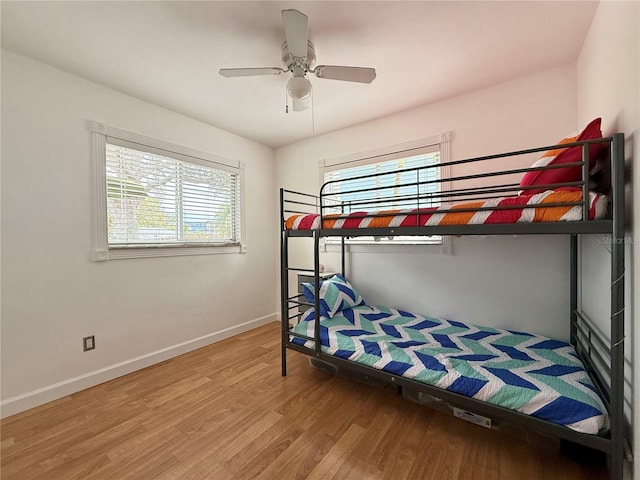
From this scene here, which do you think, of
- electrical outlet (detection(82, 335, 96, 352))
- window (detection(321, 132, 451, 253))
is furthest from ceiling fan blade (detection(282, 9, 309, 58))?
electrical outlet (detection(82, 335, 96, 352))

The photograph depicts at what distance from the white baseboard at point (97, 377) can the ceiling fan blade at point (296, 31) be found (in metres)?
2.75

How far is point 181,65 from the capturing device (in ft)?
6.39

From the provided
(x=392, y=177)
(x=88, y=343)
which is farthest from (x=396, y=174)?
(x=88, y=343)

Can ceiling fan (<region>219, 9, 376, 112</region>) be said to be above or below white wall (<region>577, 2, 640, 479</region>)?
above

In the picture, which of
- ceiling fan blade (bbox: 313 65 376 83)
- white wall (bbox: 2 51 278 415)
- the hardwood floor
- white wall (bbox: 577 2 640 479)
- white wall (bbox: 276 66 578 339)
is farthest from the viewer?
white wall (bbox: 276 66 578 339)

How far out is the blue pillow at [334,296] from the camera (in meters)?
2.48

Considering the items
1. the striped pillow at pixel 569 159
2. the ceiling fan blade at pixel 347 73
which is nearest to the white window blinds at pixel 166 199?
the ceiling fan blade at pixel 347 73

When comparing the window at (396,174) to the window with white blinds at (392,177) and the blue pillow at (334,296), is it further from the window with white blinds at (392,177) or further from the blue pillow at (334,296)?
the blue pillow at (334,296)

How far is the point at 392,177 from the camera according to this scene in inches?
110

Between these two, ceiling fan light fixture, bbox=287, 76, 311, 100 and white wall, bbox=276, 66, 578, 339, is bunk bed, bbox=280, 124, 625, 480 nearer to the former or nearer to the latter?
white wall, bbox=276, 66, 578, 339

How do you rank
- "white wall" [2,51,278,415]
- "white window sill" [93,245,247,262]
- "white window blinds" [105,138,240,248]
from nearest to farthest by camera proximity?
1. "white wall" [2,51,278,415]
2. "white window sill" [93,245,247,262]
3. "white window blinds" [105,138,240,248]

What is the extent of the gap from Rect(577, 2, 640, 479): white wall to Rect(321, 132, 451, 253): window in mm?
1023

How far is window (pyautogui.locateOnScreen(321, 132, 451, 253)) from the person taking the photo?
8.14 feet

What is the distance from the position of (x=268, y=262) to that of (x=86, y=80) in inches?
97.3
